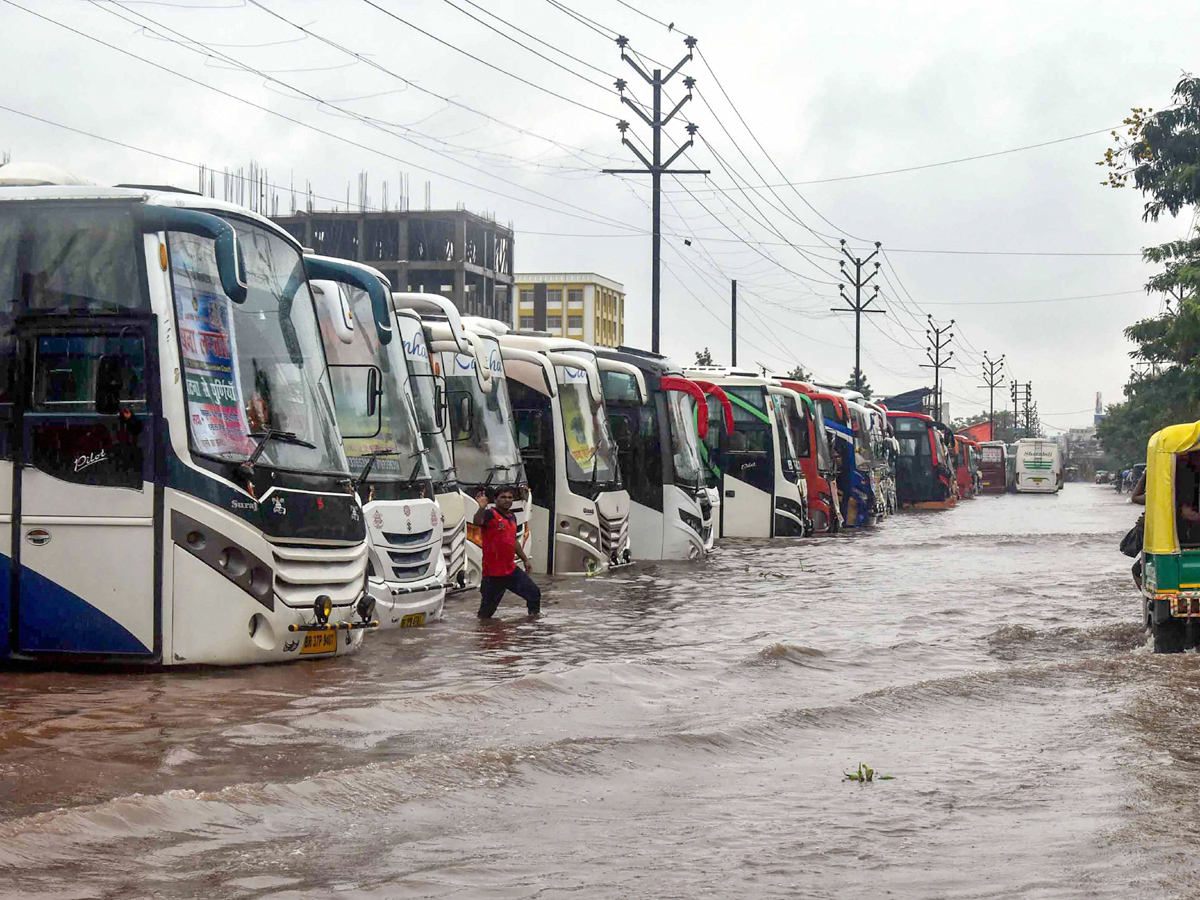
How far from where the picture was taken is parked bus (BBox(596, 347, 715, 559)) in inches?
971

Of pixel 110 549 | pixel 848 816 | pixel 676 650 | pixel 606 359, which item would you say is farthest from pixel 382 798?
pixel 606 359

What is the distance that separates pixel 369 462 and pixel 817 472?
22112 millimetres

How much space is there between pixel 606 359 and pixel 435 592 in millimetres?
9941

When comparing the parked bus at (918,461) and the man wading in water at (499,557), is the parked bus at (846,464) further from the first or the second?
the man wading in water at (499,557)

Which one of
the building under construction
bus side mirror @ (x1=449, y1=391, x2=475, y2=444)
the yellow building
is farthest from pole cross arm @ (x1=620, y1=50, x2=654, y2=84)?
the yellow building

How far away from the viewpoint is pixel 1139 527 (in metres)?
15.0

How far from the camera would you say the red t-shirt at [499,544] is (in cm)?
1600

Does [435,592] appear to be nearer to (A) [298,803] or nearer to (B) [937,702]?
(B) [937,702]

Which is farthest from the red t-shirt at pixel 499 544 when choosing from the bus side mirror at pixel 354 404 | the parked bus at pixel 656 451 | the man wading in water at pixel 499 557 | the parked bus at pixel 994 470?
the parked bus at pixel 994 470

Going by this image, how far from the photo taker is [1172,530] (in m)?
12.9

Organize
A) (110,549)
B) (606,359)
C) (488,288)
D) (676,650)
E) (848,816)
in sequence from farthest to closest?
1. (488,288)
2. (606,359)
3. (676,650)
4. (110,549)
5. (848,816)

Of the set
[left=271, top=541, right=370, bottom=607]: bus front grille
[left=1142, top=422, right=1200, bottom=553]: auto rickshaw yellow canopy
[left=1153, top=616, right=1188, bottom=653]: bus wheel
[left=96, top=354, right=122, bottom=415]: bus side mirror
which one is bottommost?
[left=1153, top=616, right=1188, bottom=653]: bus wheel

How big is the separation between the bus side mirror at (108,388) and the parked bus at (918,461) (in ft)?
159

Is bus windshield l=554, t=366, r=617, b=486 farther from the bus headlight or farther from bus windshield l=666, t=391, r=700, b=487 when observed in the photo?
the bus headlight
